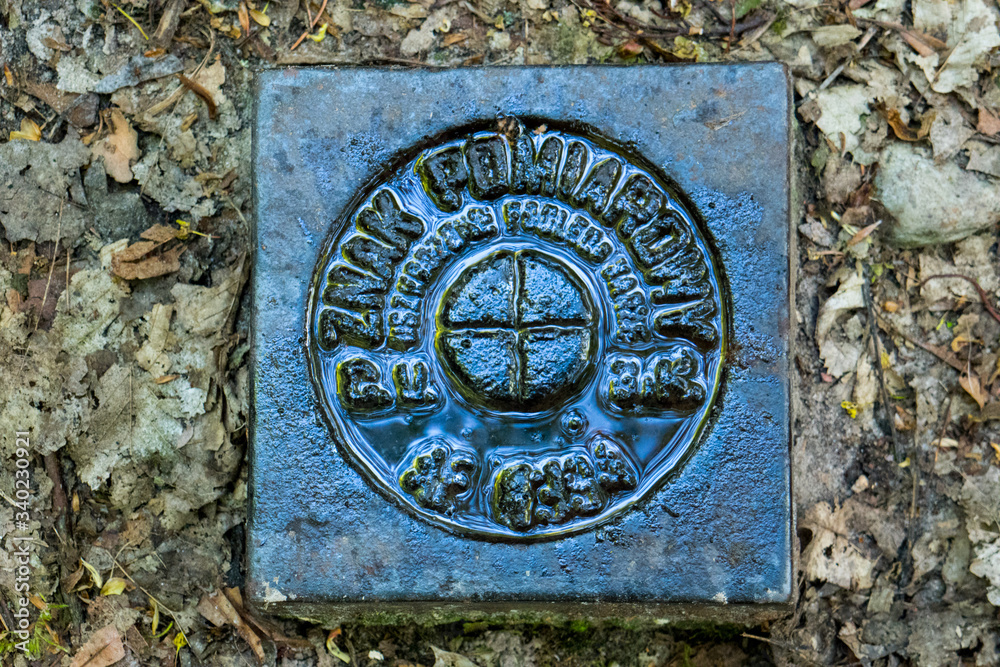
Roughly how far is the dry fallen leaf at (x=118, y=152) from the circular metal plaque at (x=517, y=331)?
82 centimetres

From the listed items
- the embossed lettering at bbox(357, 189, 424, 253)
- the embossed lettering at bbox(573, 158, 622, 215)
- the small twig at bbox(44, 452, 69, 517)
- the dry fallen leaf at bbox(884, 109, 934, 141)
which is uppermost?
the dry fallen leaf at bbox(884, 109, 934, 141)

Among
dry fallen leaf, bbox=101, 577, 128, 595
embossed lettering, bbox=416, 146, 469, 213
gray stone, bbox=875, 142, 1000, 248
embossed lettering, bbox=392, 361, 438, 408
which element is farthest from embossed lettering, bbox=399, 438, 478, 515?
gray stone, bbox=875, 142, 1000, 248

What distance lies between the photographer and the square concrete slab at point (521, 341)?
2.21m

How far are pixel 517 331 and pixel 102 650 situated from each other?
64.5 inches

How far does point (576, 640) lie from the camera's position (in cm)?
261

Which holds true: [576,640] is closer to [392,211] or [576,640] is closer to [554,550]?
[554,550]

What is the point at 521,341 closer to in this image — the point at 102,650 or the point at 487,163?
the point at 487,163

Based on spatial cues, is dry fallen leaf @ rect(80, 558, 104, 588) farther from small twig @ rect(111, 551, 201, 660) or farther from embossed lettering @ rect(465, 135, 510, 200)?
embossed lettering @ rect(465, 135, 510, 200)

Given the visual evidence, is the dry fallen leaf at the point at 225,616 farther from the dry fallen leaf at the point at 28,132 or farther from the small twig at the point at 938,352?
the small twig at the point at 938,352

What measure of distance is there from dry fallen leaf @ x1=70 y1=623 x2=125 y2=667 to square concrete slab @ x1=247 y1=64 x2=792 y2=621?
69 centimetres

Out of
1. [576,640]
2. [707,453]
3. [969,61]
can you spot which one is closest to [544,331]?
[707,453]

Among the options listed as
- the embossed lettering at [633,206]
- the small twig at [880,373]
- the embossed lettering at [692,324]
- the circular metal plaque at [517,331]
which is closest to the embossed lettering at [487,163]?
the circular metal plaque at [517,331]

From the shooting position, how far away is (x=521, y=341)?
231 centimetres

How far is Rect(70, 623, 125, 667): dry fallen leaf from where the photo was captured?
2531 mm
